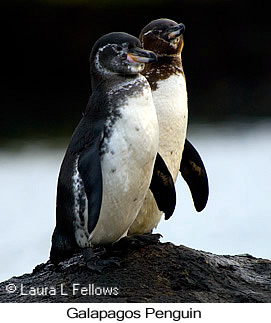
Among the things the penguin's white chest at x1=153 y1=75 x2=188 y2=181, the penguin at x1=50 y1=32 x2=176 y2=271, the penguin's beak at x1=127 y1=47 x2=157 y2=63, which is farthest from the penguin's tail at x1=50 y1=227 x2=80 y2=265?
the penguin's beak at x1=127 y1=47 x2=157 y2=63

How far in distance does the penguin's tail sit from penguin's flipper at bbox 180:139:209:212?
0.84 meters

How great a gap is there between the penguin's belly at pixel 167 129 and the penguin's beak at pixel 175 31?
0.60 ft

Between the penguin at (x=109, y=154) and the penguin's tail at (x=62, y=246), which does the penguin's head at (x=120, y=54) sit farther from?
the penguin's tail at (x=62, y=246)

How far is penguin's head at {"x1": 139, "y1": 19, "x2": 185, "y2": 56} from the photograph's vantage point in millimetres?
4280

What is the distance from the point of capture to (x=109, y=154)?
3703 millimetres

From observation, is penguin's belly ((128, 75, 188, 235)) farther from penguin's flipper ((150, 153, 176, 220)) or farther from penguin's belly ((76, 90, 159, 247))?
penguin's belly ((76, 90, 159, 247))

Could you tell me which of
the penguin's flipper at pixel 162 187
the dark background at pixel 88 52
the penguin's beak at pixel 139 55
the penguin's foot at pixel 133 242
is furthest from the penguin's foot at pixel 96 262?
the dark background at pixel 88 52

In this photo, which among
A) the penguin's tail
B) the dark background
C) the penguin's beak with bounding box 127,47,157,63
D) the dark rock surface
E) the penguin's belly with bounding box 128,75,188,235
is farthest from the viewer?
the dark background

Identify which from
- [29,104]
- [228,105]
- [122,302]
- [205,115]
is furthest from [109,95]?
[29,104]

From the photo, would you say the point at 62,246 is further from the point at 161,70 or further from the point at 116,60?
the point at 161,70

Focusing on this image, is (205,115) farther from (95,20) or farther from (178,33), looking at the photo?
(178,33)

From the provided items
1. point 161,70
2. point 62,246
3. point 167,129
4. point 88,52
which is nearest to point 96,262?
point 62,246

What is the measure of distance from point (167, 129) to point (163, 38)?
0.43m
